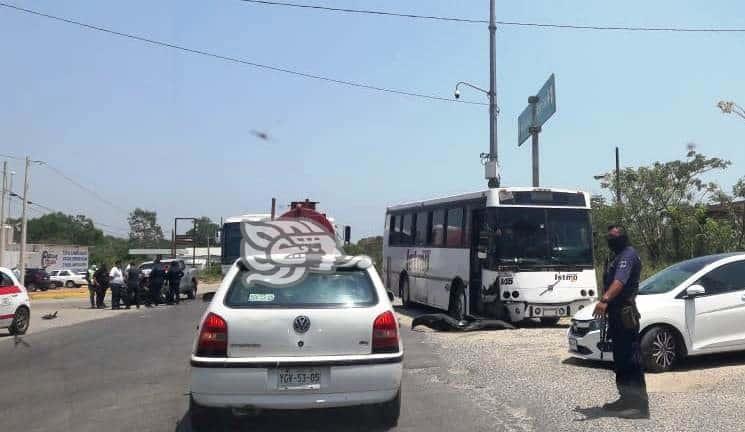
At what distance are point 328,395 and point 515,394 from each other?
2.79 meters

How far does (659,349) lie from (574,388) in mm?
1500

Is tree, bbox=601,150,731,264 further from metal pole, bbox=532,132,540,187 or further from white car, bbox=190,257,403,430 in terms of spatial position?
white car, bbox=190,257,403,430

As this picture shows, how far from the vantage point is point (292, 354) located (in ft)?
19.5

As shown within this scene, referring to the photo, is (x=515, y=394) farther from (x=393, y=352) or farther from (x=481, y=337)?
(x=481, y=337)

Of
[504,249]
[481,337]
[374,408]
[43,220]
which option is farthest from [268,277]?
[43,220]

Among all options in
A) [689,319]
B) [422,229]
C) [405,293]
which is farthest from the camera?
[405,293]

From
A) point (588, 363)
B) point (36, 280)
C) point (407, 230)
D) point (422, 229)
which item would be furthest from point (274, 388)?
point (36, 280)

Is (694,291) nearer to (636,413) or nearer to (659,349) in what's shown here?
(659,349)

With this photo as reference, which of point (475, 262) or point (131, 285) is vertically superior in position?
point (475, 262)

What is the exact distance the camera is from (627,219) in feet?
98.2

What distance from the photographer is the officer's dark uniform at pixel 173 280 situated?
28219 mm

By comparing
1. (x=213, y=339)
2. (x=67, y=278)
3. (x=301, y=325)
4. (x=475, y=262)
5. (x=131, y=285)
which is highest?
(x=475, y=262)

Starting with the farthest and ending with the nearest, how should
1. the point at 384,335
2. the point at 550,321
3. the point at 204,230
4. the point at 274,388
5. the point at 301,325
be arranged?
the point at 204,230, the point at 550,321, the point at 384,335, the point at 301,325, the point at 274,388

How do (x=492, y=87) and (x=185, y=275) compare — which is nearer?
(x=492, y=87)
